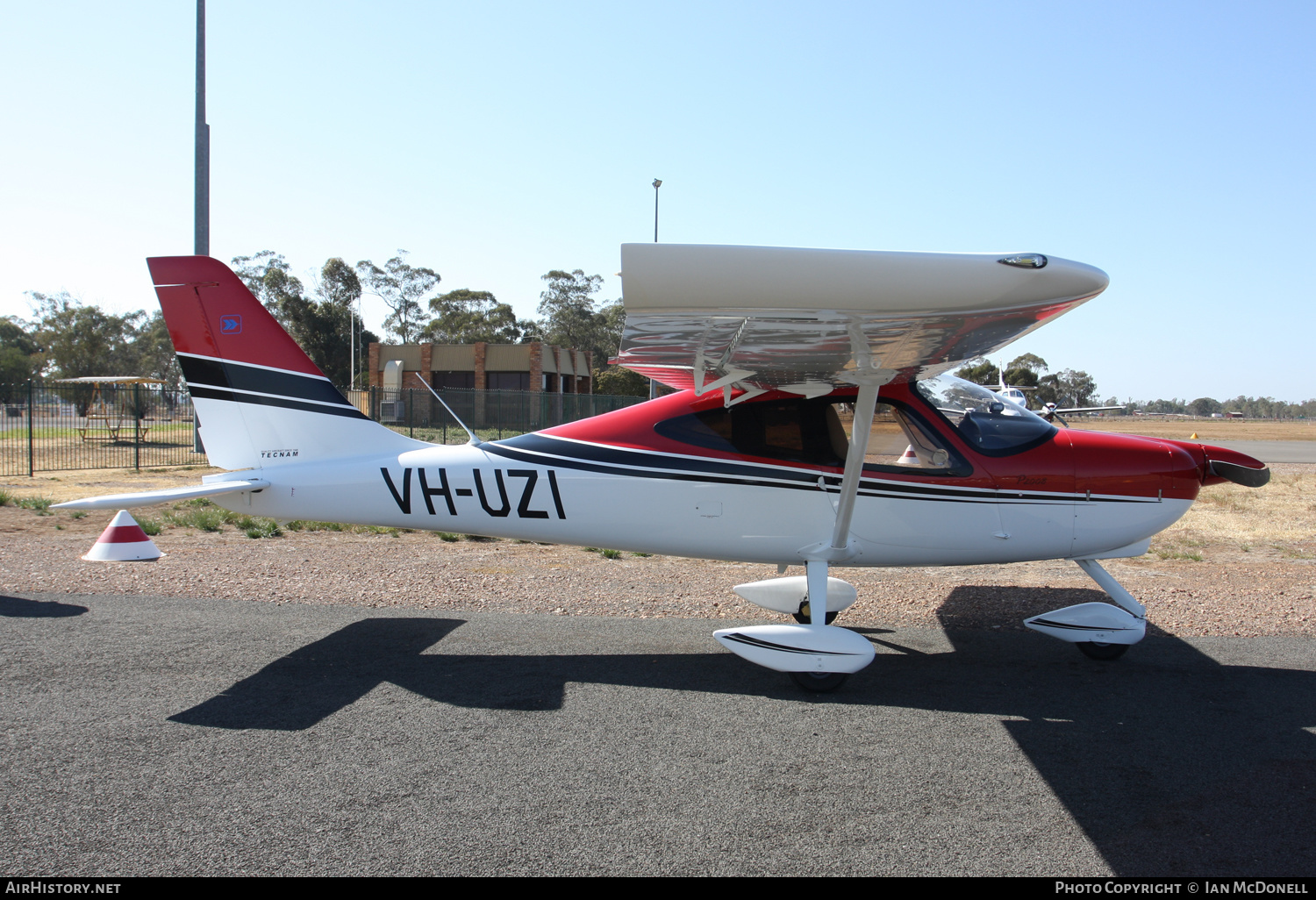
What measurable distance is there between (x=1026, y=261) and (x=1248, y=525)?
35.3 feet

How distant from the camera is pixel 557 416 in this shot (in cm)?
2669

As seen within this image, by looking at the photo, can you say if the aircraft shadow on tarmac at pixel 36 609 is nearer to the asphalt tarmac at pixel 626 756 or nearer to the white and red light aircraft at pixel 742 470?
the asphalt tarmac at pixel 626 756

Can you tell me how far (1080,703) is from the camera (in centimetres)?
451

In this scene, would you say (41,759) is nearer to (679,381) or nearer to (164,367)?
(679,381)

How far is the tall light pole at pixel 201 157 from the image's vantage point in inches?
598

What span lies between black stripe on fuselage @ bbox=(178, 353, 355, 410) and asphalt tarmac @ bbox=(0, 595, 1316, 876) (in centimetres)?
169

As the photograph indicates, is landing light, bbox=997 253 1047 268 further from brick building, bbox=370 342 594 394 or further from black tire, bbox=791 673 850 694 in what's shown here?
brick building, bbox=370 342 594 394

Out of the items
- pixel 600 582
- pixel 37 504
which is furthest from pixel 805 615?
pixel 37 504

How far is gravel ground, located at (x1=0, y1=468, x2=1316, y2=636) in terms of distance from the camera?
21.1ft

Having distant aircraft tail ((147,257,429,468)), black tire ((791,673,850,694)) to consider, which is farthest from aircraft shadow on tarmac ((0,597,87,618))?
black tire ((791,673,850,694))

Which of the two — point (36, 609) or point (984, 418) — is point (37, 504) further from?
point (984, 418)

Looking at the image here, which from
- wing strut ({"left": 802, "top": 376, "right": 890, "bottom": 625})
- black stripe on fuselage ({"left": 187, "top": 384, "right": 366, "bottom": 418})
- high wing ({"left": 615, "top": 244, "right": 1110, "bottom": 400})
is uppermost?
high wing ({"left": 615, "top": 244, "right": 1110, "bottom": 400})

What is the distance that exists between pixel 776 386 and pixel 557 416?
71.5 feet

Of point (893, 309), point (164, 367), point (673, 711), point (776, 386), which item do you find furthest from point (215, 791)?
point (164, 367)
